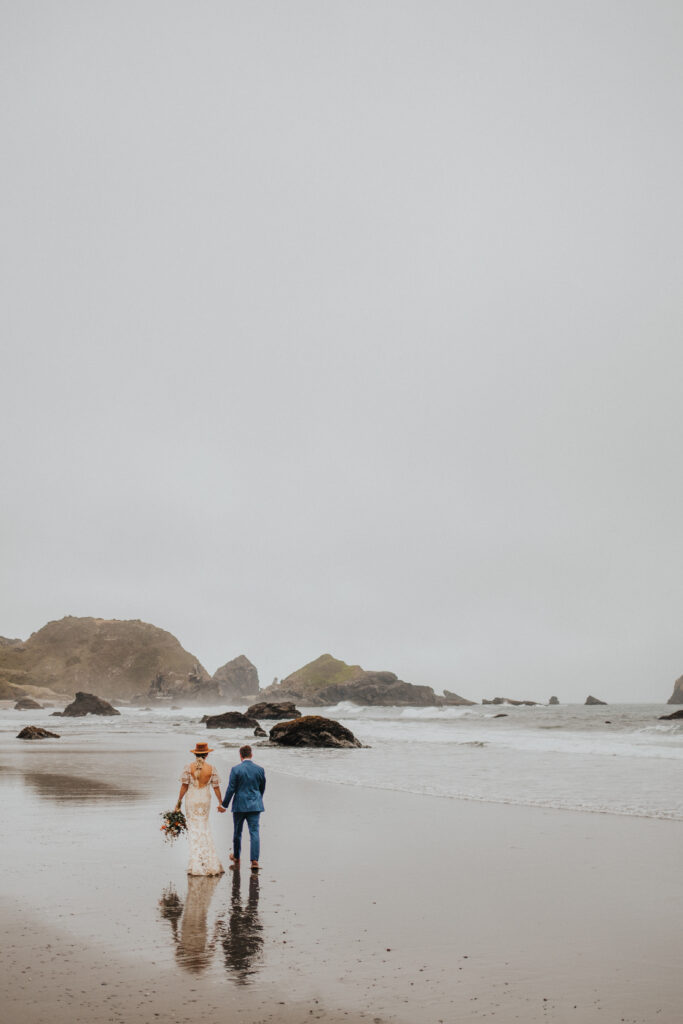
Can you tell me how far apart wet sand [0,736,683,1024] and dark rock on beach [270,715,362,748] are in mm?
22858

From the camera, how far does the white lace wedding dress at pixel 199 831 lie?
10.8 m

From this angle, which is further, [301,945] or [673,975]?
[301,945]

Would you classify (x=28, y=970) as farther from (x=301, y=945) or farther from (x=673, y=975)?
(x=673, y=975)

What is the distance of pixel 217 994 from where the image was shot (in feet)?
20.4

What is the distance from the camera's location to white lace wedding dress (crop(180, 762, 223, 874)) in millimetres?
10773

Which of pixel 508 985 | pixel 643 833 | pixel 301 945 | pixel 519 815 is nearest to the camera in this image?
pixel 508 985

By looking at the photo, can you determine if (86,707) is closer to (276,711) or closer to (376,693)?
(276,711)

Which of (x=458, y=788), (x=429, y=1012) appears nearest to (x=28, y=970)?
(x=429, y=1012)

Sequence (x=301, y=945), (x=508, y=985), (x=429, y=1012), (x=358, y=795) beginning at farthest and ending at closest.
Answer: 1. (x=358, y=795)
2. (x=301, y=945)
3. (x=508, y=985)
4. (x=429, y=1012)

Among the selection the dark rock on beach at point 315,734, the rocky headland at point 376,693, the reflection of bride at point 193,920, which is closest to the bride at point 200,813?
the reflection of bride at point 193,920

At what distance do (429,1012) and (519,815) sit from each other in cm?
1129

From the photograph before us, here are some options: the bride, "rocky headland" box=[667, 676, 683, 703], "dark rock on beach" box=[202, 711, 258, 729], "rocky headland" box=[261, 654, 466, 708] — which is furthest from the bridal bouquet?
"rocky headland" box=[261, 654, 466, 708]

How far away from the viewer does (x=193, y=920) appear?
8.45m

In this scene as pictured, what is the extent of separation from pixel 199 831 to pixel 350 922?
10.1ft
